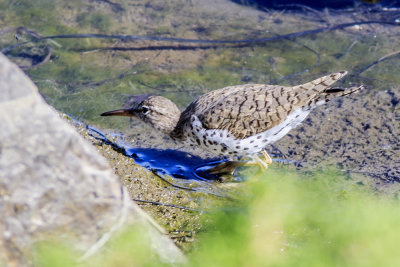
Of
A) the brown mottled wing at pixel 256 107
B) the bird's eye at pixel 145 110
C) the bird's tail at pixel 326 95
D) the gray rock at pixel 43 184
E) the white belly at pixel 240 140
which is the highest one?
the gray rock at pixel 43 184

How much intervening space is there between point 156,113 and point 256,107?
141 centimetres

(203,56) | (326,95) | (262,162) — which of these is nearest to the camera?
(326,95)

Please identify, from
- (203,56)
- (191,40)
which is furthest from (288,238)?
(191,40)

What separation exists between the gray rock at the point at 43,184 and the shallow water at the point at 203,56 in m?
3.34

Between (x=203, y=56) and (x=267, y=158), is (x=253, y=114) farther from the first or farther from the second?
(x=203, y=56)

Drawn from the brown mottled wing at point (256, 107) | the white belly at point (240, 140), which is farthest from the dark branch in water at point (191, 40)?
the white belly at point (240, 140)

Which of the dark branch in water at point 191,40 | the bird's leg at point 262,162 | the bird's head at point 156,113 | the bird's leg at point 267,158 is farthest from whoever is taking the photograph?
the dark branch in water at point 191,40

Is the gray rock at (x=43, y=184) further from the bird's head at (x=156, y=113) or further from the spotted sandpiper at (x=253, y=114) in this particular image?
the bird's head at (x=156, y=113)

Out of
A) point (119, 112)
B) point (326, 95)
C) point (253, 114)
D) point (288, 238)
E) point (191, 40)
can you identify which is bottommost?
point (119, 112)

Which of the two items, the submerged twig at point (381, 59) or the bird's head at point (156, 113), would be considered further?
the submerged twig at point (381, 59)

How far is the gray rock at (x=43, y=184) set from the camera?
2494mm

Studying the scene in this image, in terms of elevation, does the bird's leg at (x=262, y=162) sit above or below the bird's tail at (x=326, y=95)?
below

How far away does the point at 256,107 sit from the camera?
5445 mm

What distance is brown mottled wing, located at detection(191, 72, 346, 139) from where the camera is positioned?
5402mm
